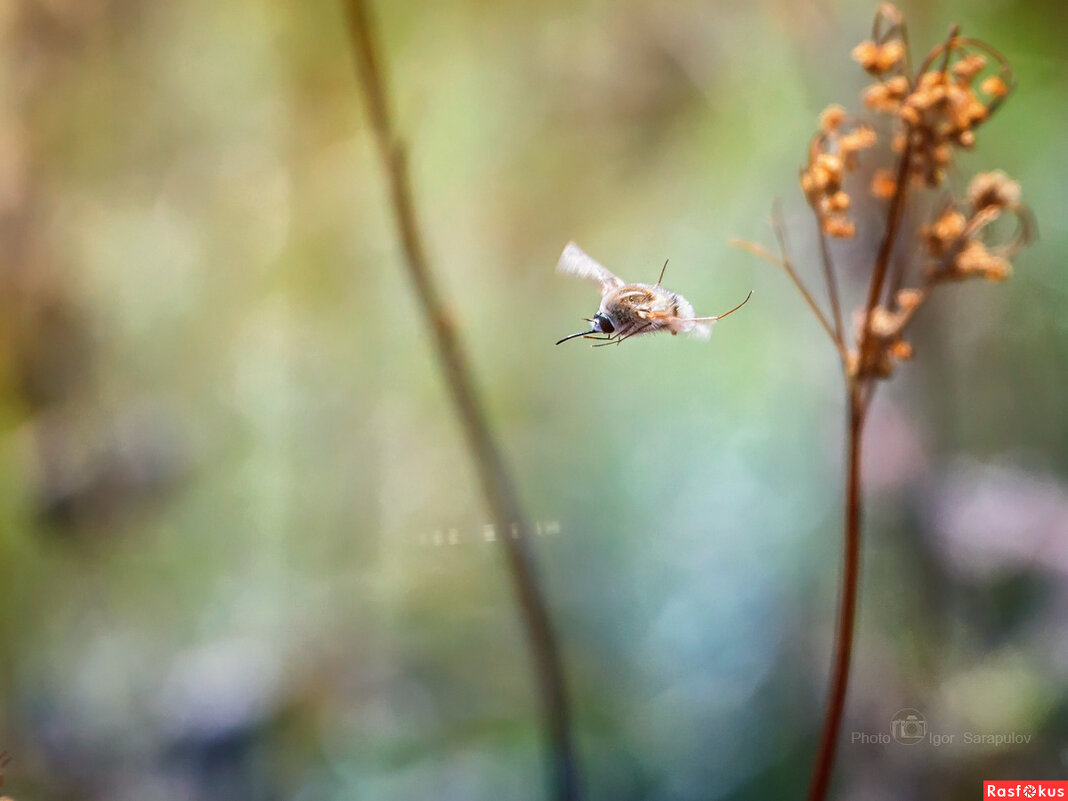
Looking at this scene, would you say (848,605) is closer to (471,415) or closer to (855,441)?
(855,441)

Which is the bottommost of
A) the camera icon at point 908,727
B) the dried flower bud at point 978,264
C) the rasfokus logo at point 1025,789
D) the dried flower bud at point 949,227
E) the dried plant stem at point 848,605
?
the rasfokus logo at point 1025,789

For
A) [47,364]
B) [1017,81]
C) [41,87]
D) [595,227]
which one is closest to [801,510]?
[595,227]

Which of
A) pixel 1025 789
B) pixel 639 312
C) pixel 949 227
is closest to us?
pixel 639 312

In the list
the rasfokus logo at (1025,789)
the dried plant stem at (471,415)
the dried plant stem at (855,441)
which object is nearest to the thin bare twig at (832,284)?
the dried plant stem at (855,441)

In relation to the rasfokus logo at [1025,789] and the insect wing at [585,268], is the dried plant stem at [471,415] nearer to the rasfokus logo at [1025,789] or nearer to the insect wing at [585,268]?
the insect wing at [585,268]

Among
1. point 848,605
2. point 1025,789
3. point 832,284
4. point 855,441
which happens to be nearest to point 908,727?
point 1025,789

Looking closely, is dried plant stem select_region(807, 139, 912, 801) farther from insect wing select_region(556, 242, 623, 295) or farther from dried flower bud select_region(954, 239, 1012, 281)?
insect wing select_region(556, 242, 623, 295)

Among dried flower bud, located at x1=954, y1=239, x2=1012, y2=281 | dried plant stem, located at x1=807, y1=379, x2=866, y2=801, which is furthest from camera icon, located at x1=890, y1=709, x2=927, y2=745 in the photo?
dried flower bud, located at x1=954, y1=239, x2=1012, y2=281
